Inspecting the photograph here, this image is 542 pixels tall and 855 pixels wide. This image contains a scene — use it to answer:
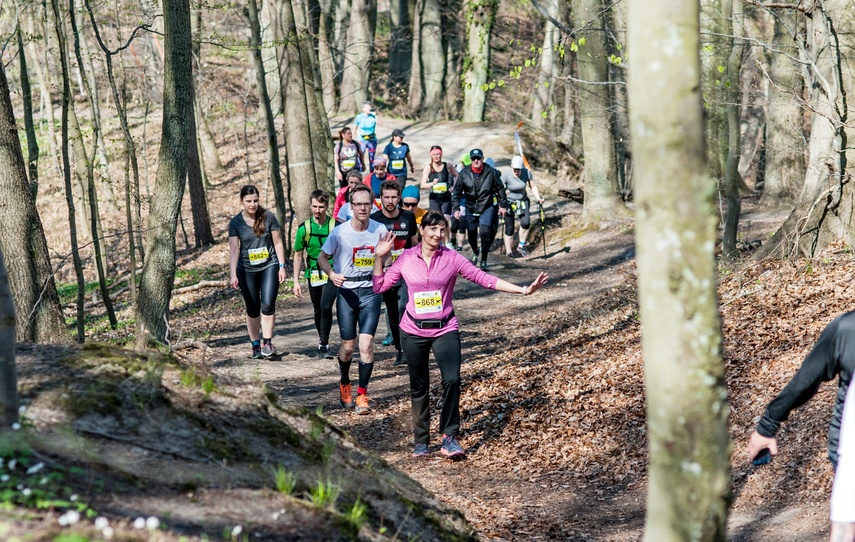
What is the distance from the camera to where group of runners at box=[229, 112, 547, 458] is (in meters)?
8.32

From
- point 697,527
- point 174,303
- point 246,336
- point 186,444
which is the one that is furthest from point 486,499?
point 174,303

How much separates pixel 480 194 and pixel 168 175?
25.7 ft

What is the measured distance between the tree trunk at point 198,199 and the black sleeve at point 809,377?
19.1m

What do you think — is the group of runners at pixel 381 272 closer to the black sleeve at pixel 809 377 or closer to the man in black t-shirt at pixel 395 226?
the man in black t-shirt at pixel 395 226

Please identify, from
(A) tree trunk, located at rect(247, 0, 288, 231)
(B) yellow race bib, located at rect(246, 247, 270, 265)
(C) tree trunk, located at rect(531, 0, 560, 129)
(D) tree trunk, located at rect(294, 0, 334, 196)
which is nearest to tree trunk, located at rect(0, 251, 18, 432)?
(B) yellow race bib, located at rect(246, 247, 270, 265)

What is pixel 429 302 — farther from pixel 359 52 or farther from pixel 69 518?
pixel 359 52

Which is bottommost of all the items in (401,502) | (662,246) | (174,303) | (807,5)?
(174,303)

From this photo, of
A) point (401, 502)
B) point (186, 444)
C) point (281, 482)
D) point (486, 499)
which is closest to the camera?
point (281, 482)

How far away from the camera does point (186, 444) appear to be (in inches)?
201

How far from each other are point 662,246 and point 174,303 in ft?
54.0

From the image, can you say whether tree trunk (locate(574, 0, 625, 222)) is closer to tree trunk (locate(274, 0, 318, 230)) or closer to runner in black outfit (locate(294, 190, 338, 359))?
tree trunk (locate(274, 0, 318, 230))

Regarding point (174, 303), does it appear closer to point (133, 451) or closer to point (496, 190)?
point (496, 190)

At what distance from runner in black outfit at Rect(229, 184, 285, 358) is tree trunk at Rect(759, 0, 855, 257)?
666cm

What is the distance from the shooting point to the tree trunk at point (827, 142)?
11.5 metres
